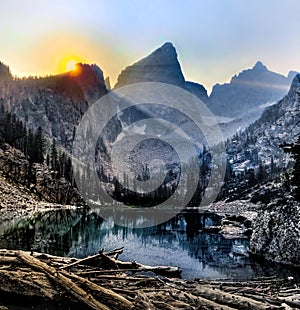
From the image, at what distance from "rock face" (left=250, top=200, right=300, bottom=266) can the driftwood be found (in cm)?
2044

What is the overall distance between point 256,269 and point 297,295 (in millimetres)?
19733

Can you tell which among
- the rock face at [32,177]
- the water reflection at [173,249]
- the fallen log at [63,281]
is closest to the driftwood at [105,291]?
the fallen log at [63,281]

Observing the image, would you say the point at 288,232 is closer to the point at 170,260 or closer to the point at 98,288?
the point at 170,260

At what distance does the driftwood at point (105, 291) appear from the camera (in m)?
14.3

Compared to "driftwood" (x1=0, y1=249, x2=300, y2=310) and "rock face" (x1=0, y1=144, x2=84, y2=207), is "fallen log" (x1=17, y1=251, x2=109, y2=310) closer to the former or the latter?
"driftwood" (x1=0, y1=249, x2=300, y2=310)

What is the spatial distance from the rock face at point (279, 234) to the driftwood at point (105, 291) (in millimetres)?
20439

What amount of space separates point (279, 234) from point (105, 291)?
30419 millimetres

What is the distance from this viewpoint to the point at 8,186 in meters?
146

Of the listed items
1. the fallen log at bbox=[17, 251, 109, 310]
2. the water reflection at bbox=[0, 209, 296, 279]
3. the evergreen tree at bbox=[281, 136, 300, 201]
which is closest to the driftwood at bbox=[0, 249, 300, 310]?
the fallen log at bbox=[17, 251, 109, 310]

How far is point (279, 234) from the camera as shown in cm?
3997

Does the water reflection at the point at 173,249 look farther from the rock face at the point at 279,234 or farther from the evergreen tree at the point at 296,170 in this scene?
the evergreen tree at the point at 296,170

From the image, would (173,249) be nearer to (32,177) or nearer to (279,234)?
(279,234)

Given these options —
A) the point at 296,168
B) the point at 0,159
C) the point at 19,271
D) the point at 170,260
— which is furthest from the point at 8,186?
the point at 19,271

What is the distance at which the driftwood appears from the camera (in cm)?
1425
